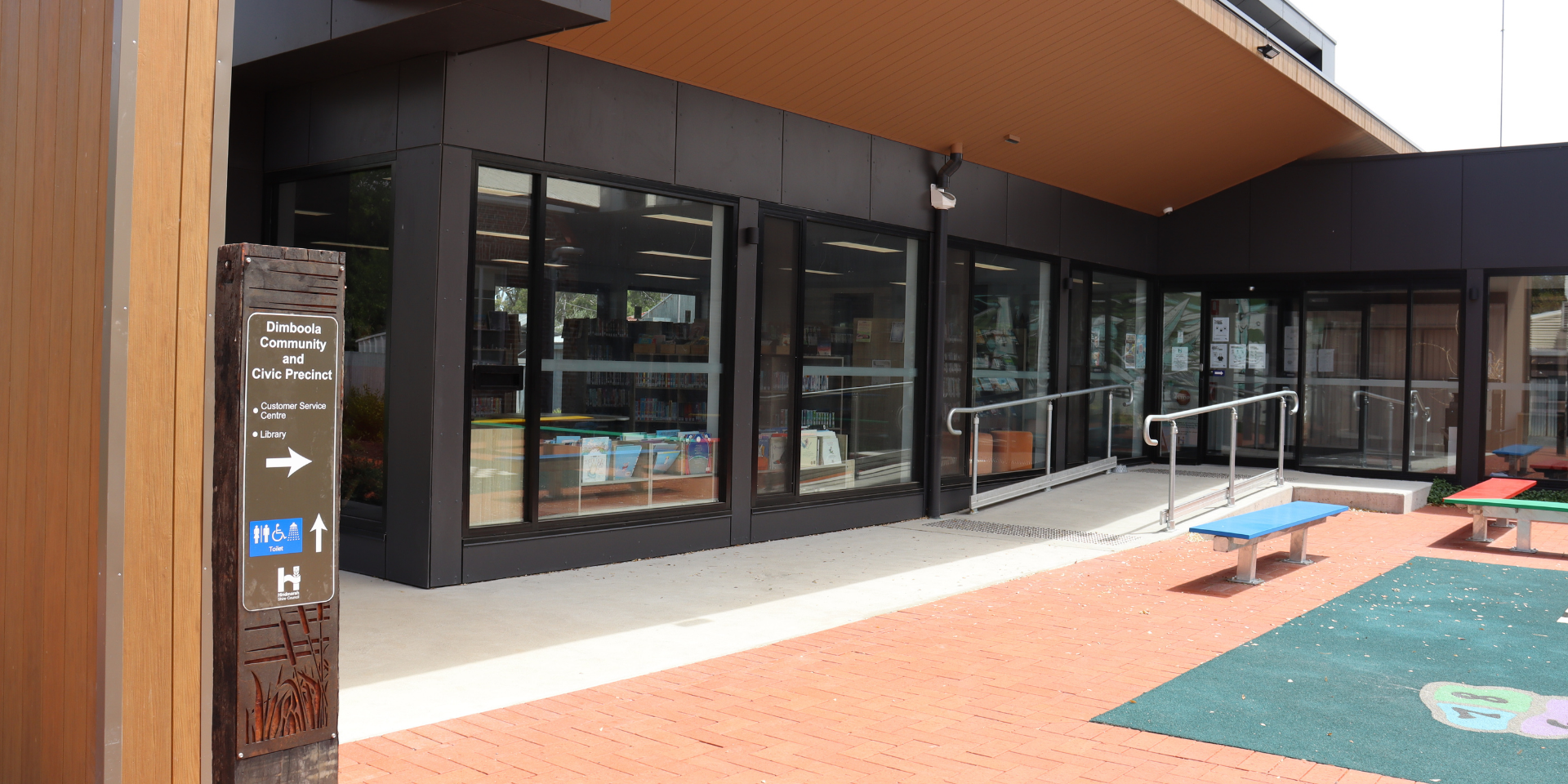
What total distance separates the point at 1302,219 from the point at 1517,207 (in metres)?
2.11

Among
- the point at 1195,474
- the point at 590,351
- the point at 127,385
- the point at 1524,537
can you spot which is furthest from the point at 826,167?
the point at 127,385

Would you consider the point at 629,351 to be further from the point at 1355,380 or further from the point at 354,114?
the point at 1355,380

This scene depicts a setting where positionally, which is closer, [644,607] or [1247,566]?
[644,607]

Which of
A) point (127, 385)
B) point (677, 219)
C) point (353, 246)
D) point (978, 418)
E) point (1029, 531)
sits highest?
point (677, 219)

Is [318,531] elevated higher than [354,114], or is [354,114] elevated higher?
[354,114]

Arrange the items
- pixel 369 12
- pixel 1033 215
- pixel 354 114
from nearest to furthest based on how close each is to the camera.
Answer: pixel 369 12, pixel 354 114, pixel 1033 215

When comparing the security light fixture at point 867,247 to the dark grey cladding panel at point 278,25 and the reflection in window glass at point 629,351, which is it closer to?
the reflection in window glass at point 629,351

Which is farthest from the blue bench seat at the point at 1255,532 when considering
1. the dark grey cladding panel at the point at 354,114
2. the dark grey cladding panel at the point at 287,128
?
the dark grey cladding panel at the point at 287,128

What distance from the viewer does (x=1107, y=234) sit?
43.3 ft

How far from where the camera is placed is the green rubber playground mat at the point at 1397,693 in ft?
13.1

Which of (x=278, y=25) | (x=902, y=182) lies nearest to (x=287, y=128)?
(x=278, y=25)

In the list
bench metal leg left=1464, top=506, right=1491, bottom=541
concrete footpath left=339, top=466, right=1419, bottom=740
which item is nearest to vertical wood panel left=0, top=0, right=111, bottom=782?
concrete footpath left=339, top=466, right=1419, bottom=740

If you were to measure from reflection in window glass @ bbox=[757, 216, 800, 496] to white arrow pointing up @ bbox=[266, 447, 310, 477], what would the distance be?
580 centimetres

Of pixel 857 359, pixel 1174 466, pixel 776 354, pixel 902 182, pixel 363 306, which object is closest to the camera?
pixel 363 306
